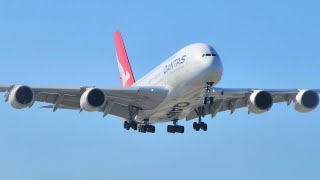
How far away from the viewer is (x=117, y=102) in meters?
50.7

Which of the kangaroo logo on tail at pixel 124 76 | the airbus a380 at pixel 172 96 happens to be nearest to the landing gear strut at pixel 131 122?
the airbus a380 at pixel 172 96

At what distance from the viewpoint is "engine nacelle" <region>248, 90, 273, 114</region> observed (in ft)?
163

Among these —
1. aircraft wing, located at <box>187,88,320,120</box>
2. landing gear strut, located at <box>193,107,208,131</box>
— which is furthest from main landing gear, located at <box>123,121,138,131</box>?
landing gear strut, located at <box>193,107,208,131</box>

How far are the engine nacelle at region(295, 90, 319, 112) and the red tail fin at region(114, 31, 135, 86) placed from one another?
1516 cm

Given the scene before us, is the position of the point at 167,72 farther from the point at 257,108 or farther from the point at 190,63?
the point at 257,108

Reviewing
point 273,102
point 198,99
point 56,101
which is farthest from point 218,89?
point 56,101

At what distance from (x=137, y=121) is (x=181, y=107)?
5.30 metres

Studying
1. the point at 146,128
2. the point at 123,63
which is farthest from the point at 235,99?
the point at 123,63

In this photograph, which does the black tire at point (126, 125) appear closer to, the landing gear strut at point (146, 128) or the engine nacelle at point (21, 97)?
the landing gear strut at point (146, 128)

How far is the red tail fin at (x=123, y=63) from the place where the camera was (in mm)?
62928

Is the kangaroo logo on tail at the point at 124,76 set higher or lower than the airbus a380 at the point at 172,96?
higher

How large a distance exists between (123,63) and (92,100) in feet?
62.8

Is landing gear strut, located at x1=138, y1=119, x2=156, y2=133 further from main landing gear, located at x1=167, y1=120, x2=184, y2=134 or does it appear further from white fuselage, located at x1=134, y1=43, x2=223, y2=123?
white fuselage, located at x1=134, y1=43, x2=223, y2=123

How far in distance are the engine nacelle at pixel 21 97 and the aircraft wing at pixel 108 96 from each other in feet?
1.49
